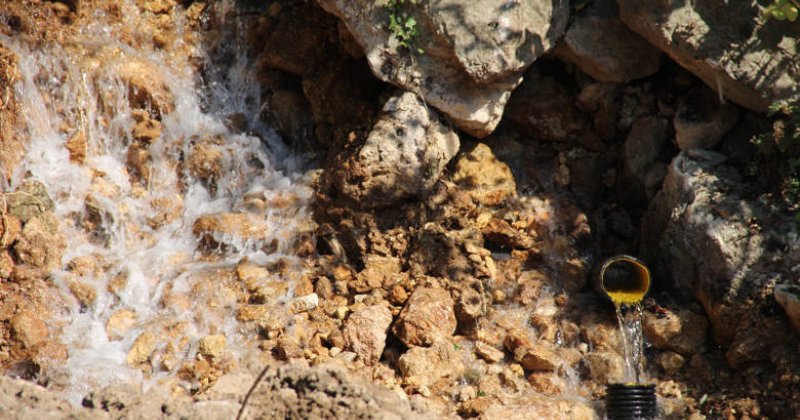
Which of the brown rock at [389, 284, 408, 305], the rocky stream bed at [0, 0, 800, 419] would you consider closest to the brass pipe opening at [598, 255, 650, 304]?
the rocky stream bed at [0, 0, 800, 419]

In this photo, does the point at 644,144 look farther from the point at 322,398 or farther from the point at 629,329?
the point at 322,398

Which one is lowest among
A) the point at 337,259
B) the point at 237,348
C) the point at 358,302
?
the point at 237,348

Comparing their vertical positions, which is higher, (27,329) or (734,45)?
(734,45)

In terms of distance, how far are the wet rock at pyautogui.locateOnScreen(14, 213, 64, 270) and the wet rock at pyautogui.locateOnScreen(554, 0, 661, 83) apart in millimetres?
3724

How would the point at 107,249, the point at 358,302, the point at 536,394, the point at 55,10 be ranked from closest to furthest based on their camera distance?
the point at 536,394 → the point at 358,302 → the point at 107,249 → the point at 55,10

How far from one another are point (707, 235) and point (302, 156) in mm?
3110

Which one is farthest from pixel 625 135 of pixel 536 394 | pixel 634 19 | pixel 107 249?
pixel 107 249

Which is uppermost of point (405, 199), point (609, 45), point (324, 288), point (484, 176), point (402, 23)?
point (609, 45)

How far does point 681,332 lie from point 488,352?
122 cm

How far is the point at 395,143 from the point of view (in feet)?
19.8

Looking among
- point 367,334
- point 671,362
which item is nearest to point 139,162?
point 367,334

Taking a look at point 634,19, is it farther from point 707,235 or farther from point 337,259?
point 337,259

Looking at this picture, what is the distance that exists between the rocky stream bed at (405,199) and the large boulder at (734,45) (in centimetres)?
1

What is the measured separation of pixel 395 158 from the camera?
19.7 ft
